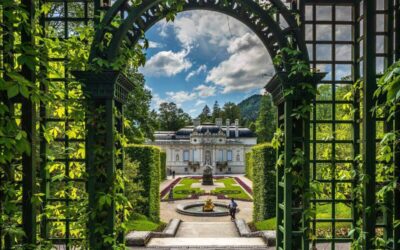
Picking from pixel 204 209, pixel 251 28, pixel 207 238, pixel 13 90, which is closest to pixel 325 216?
pixel 207 238

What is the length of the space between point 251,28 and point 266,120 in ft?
133

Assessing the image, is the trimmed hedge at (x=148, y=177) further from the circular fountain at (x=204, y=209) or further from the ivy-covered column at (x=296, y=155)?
the ivy-covered column at (x=296, y=155)

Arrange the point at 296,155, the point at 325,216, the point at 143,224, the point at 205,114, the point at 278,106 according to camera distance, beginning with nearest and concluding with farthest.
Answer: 1. the point at 296,155
2. the point at 278,106
3. the point at 325,216
4. the point at 143,224
5. the point at 205,114

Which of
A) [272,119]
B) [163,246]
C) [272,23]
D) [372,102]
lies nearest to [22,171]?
[272,23]

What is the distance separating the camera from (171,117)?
6031 centimetres

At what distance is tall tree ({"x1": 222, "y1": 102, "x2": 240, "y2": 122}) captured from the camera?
6731cm

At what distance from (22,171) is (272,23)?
2.87m

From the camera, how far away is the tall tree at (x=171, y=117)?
59656 mm

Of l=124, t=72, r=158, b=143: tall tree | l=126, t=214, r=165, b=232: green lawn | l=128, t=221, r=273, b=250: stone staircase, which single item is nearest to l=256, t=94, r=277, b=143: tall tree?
l=124, t=72, r=158, b=143: tall tree

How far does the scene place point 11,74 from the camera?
218cm

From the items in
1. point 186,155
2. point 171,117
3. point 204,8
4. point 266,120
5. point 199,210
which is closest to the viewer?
point 204,8

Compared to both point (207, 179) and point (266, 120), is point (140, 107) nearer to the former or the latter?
point (207, 179)

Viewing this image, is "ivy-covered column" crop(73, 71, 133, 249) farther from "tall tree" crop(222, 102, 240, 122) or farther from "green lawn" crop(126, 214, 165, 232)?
"tall tree" crop(222, 102, 240, 122)

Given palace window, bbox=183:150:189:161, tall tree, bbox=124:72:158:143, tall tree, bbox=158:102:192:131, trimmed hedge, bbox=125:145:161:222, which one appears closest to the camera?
trimmed hedge, bbox=125:145:161:222
